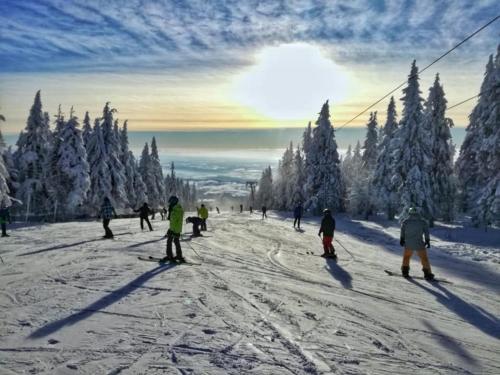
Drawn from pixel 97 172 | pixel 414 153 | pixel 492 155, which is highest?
pixel 414 153

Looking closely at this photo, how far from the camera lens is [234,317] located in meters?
6.91

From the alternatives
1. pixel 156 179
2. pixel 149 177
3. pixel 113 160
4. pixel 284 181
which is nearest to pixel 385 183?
pixel 113 160

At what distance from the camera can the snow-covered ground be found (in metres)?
5.27

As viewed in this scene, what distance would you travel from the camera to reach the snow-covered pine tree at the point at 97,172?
44375 millimetres

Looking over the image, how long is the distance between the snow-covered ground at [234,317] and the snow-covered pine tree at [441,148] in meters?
28.9

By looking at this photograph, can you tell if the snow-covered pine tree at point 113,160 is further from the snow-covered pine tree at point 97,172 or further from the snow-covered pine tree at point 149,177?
the snow-covered pine tree at point 149,177

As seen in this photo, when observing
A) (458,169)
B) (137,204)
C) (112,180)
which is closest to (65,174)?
(112,180)

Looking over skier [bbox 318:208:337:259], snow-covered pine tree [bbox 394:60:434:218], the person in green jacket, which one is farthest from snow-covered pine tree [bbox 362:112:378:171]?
the person in green jacket

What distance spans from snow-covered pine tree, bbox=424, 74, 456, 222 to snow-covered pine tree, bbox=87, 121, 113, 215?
34.4 m

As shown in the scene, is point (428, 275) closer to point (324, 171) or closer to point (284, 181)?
point (324, 171)

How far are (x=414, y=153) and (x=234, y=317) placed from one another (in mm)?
32312

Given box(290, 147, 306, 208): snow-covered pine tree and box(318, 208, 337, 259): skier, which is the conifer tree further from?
box(318, 208, 337, 259): skier

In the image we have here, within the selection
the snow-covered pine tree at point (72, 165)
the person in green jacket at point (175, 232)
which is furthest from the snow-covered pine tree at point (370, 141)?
the person in green jacket at point (175, 232)

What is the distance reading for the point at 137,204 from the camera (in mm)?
59688
